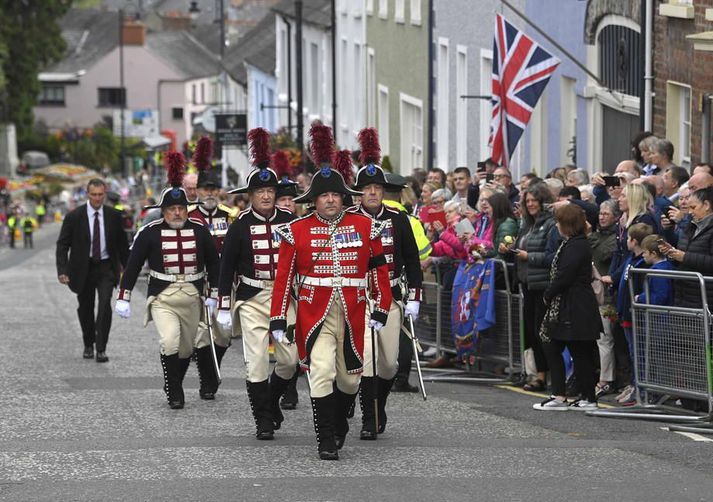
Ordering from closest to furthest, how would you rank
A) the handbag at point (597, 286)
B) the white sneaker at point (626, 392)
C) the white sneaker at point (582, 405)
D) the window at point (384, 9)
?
the white sneaker at point (582, 405), the white sneaker at point (626, 392), the handbag at point (597, 286), the window at point (384, 9)

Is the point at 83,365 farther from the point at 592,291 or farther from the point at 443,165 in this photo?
the point at 443,165

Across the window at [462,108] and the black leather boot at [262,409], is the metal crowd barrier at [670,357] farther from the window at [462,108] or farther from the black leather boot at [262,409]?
the window at [462,108]

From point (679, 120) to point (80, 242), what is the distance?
7214mm

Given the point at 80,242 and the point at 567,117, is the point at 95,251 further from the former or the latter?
the point at 567,117

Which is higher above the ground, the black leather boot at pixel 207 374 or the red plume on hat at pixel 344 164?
the red plume on hat at pixel 344 164

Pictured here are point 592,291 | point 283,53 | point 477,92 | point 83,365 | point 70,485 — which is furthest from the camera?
point 283,53

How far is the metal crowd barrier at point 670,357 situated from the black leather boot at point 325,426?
Result: 2.59 metres

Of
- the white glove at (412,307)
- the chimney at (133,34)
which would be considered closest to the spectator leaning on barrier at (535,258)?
the white glove at (412,307)

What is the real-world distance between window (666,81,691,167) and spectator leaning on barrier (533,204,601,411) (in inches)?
273

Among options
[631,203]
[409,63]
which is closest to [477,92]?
[409,63]

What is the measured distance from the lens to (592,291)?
12.2 meters

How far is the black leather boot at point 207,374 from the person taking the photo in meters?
13.2

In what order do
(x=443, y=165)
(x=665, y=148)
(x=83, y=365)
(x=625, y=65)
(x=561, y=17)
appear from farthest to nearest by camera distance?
(x=443, y=165) → (x=561, y=17) → (x=625, y=65) → (x=83, y=365) → (x=665, y=148)

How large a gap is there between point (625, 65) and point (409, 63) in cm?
1310
